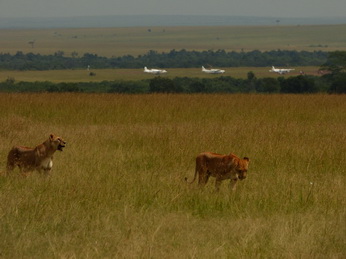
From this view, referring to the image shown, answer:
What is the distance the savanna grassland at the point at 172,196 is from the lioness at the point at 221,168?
15 cm

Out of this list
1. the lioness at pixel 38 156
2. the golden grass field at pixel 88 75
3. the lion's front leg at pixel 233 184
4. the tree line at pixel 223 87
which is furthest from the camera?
the golden grass field at pixel 88 75

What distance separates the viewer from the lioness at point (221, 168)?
800 cm

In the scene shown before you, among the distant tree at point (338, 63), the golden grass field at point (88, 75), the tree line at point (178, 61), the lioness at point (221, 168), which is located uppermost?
the lioness at point (221, 168)

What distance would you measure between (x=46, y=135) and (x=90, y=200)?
561 centimetres

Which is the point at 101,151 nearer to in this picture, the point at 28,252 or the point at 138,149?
the point at 138,149

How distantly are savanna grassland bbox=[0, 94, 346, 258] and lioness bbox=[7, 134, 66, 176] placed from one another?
0.15 metres

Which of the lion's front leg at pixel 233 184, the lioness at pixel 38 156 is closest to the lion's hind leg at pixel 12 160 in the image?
the lioness at pixel 38 156

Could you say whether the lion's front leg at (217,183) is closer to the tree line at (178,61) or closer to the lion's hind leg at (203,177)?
the lion's hind leg at (203,177)

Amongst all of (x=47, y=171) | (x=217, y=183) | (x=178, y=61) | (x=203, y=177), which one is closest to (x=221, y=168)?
(x=217, y=183)

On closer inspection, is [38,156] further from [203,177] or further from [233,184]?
[233,184]

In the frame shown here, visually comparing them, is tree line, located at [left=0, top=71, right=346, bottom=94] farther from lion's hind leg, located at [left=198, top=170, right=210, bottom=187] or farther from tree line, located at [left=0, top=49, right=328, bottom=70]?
tree line, located at [left=0, top=49, right=328, bottom=70]

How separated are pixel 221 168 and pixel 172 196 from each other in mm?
549

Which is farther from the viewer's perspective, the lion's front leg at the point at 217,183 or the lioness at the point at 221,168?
the lion's front leg at the point at 217,183

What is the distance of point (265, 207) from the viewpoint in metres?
7.65
